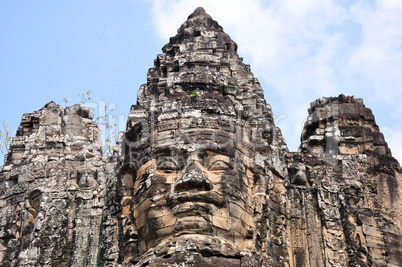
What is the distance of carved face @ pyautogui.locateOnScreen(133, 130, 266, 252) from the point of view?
13797 millimetres

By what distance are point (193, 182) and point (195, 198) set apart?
336 millimetres

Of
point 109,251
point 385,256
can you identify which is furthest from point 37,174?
point 385,256

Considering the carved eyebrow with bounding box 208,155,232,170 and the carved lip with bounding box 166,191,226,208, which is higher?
the carved eyebrow with bounding box 208,155,232,170

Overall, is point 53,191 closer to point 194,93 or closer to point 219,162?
point 194,93

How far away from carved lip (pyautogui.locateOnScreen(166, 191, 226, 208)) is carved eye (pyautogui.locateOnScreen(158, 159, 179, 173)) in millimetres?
807

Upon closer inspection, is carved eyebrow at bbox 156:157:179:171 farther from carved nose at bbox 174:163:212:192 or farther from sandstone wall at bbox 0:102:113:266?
sandstone wall at bbox 0:102:113:266

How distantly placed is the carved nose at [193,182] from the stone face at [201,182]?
0.08 feet

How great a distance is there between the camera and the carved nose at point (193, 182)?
14055 mm

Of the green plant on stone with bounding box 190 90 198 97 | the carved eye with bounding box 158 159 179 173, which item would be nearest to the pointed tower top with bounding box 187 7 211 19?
the green plant on stone with bounding box 190 90 198 97

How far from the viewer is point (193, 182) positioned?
14039 mm

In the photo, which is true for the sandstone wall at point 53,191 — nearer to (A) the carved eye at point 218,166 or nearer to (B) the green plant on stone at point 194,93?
(B) the green plant on stone at point 194,93

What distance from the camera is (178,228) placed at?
1360 cm

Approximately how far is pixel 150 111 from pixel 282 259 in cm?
455

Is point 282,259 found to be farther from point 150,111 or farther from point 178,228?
point 150,111
